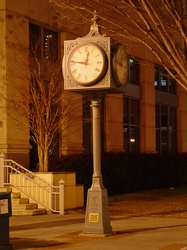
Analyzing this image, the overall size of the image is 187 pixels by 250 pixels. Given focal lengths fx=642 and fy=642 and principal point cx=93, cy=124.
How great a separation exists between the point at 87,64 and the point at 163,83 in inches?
861

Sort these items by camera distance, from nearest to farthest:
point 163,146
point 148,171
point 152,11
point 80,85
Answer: point 80,85, point 152,11, point 148,171, point 163,146

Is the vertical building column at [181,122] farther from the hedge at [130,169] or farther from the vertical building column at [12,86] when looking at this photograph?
the vertical building column at [12,86]

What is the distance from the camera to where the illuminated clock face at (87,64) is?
13.2m

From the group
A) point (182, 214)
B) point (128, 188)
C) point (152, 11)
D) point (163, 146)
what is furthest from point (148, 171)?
point (152, 11)

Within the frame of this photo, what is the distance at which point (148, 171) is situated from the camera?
29406 mm

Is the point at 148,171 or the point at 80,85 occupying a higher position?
the point at 80,85

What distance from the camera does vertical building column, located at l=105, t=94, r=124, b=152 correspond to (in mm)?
28000

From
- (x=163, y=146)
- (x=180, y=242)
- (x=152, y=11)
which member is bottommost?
(x=180, y=242)

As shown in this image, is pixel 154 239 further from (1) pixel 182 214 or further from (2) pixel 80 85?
(1) pixel 182 214

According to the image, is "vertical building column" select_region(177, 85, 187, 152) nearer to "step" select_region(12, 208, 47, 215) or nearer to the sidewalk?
"step" select_region(12, 208, 47, 215)

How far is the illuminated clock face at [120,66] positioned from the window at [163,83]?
2003 centimetres

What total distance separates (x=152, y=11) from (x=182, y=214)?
650 cm

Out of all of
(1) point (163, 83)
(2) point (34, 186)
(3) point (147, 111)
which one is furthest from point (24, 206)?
(1) point (163, 83)

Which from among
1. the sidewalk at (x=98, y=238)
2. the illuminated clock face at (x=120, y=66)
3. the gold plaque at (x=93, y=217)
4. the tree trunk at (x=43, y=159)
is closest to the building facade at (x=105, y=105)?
the tree trunk at (x=43, y=159)
